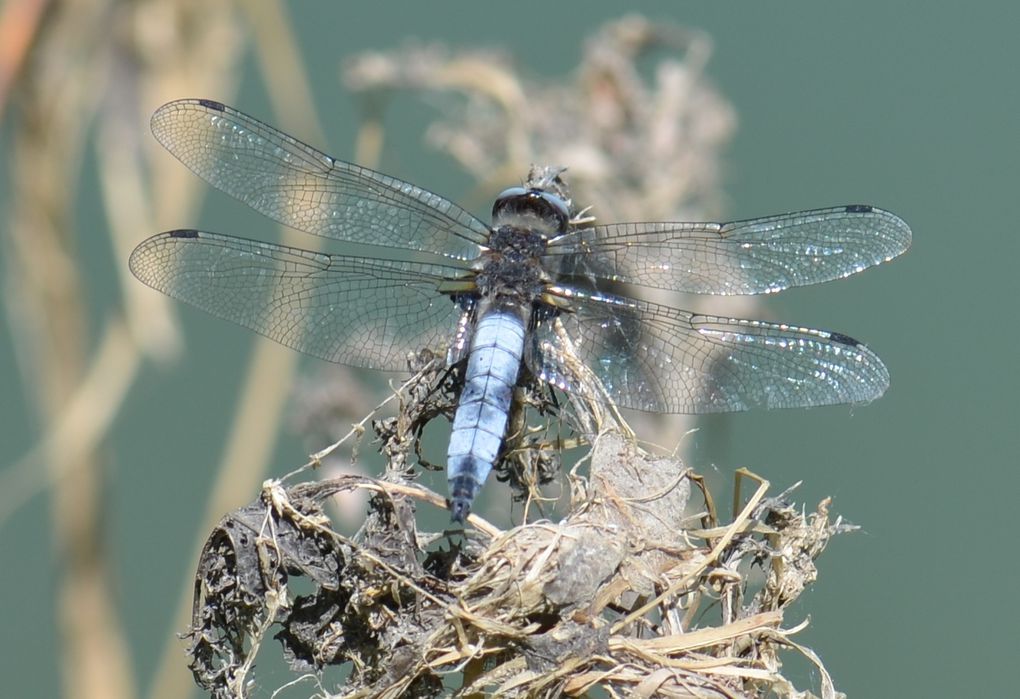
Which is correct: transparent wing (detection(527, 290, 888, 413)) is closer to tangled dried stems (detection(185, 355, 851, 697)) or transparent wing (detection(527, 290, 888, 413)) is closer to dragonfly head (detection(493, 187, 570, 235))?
dragonfly head (detection(493, 187, 570, 235))

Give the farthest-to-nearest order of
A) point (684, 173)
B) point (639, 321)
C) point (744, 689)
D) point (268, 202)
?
point (684, 173)
point (268, 202)
point (639, 321)
point (744, 689)

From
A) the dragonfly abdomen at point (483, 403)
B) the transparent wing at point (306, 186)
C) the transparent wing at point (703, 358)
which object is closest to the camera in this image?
the dragonfly abdomen at point (483, 403)

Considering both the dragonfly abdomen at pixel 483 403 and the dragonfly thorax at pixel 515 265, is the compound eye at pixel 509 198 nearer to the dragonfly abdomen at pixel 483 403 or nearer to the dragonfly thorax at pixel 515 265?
the dragonfly thorax at pixel 515 265

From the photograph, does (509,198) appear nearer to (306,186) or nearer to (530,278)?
(530,278)

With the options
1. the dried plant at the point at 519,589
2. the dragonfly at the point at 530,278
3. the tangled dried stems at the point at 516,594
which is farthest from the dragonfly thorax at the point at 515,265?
the tangled dried stems at the point at 516,594

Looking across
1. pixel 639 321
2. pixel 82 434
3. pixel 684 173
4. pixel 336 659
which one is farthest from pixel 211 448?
pixel 336 659

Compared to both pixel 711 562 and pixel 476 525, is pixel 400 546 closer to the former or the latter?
pixel 476 525
